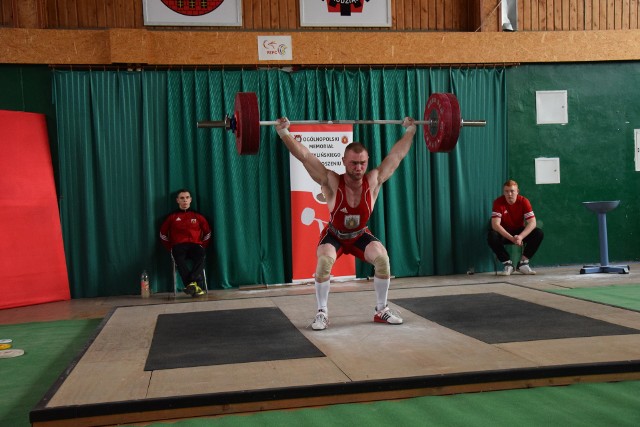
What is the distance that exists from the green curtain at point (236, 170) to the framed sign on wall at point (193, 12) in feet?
1.76

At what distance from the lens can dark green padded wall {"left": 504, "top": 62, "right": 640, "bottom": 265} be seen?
7430mm

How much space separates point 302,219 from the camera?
6699mm

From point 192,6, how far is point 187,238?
2.40m

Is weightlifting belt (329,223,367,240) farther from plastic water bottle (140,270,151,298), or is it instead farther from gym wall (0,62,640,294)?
gym wall (0,62,640,294)

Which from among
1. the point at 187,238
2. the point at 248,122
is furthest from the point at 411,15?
the point at 248,122

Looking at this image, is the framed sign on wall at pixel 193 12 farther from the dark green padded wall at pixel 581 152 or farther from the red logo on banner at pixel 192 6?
the dark green padded wall at pixel 581 152

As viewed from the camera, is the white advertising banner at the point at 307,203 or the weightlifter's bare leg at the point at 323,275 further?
the white advertising banner at the point at 307,203

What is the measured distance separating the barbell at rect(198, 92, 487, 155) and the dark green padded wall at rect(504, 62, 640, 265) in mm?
3105

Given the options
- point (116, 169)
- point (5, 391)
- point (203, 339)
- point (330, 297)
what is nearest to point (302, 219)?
point (330, 297)

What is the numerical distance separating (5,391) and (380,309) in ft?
7.22

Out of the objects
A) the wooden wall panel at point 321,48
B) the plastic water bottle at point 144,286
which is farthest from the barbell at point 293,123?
the plastic water bottle at point 144,286

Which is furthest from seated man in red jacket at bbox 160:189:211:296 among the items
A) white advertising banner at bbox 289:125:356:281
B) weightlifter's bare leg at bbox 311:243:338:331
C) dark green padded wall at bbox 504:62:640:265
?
dark green padded wall at bbox 504:62:640:265

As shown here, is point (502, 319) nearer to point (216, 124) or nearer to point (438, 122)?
point (438, 122)

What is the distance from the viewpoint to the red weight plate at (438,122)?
4363 millimetres
